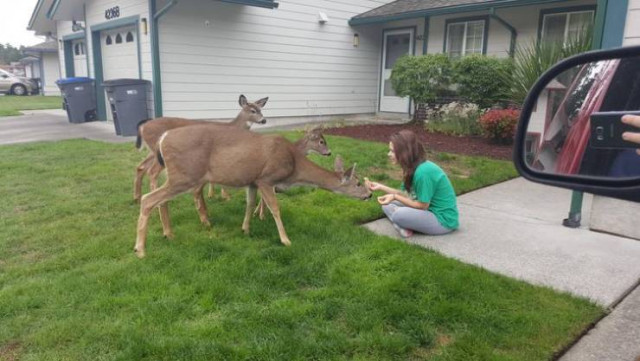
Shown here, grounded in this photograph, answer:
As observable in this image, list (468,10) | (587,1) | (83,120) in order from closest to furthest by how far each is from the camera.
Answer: (587,1) < (468,10) < (83,120)

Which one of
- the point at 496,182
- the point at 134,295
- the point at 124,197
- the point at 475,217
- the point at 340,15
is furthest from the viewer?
the point at 340,15

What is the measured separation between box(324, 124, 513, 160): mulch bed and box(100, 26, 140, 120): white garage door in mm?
5928

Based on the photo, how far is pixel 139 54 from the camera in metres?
13.4

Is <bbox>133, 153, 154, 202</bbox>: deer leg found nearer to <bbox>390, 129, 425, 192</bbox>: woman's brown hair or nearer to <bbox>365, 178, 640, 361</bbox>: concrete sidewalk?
<bbox>365, 178, 640, 361</bbox>: concrete sidewalk

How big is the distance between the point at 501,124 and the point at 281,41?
7.71 metres

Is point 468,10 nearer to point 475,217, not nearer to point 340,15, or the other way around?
point 340,15

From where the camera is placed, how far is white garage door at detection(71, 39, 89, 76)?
58.6ft

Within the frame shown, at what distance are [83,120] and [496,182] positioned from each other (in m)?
12.8

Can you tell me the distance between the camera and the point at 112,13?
14.7m

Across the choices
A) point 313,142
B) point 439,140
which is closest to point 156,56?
point 313,142

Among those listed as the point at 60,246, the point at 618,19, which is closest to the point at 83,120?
the point at 60,246

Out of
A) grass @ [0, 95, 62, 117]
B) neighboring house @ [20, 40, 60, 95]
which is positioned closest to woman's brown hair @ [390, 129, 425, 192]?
grass @ [0, 95, 62, 117]

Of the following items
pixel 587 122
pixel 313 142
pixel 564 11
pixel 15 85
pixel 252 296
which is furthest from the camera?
pixel 15 85

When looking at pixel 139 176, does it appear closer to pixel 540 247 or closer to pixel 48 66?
pixel 540 247
